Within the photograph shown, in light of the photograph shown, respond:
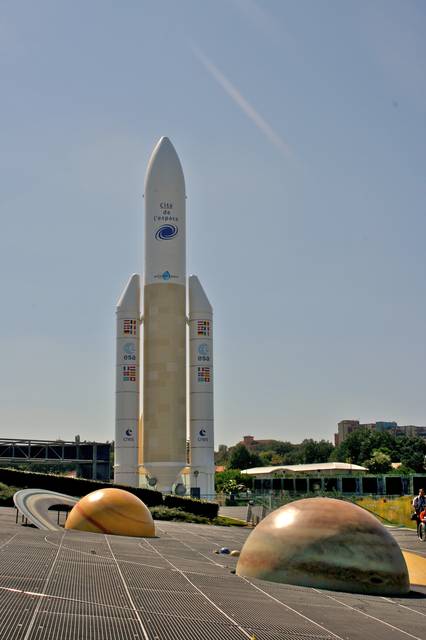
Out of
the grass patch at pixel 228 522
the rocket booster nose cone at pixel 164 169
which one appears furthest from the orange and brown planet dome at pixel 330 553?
the rocket booster nose cone at pixel 164 169

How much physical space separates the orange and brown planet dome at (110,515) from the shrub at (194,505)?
18942mm

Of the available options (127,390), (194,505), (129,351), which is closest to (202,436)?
(127,390)

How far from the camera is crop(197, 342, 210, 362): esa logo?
58344 millimetres

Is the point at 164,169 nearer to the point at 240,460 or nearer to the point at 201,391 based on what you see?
the point at 201,391

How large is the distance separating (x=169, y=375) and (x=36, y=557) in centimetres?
4271

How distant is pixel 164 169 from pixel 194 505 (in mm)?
26389

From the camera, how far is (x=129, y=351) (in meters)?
57.9

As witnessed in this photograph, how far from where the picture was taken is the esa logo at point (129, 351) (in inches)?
2276

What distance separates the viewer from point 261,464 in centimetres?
17662

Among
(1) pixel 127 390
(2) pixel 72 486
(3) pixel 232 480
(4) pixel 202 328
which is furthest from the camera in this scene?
(3) pixel 232 480

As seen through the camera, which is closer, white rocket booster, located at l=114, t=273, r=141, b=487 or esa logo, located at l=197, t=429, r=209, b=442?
white rocket booster, located at l=114, t=273, r=141, b=487

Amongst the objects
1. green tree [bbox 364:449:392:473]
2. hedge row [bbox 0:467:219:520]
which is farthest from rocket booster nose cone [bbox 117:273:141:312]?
green tree [bbox 364:449:392:473]

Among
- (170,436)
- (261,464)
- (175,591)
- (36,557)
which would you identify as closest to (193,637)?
(175,591)

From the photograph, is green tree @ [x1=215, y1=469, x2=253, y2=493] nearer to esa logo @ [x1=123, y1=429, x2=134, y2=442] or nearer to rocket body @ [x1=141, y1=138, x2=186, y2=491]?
rocket body @ [x1=141, y1=138, x2=186, y2=491]
